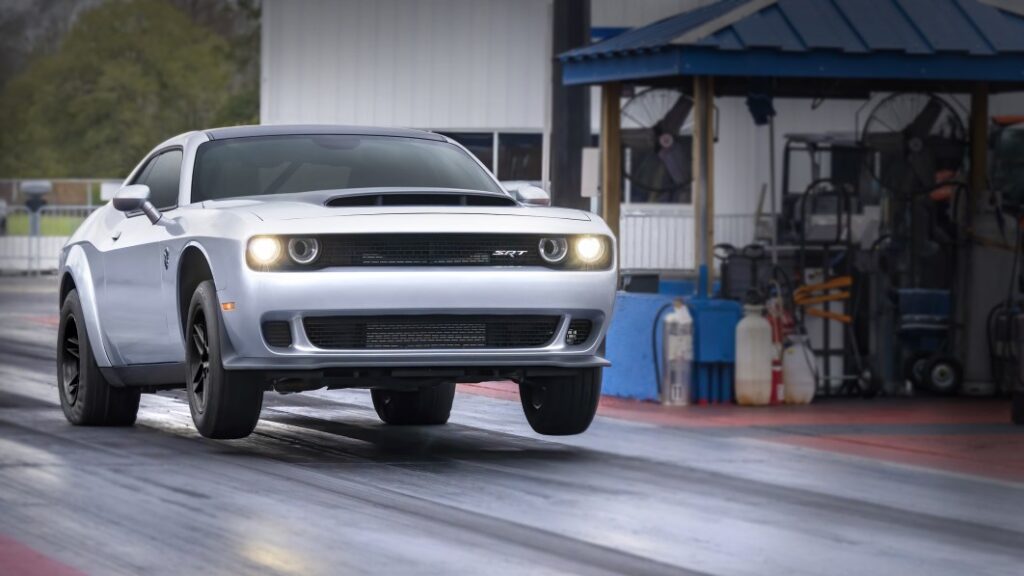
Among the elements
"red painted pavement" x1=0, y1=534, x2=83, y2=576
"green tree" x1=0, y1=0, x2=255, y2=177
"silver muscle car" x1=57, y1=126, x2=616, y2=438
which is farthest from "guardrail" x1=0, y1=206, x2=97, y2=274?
"green tree" x1=0, y1=0, x2=255, y2=177

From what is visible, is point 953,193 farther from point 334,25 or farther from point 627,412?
point 334,25

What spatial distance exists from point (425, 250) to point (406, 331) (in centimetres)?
40

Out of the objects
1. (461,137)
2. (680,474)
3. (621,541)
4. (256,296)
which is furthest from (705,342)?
(461,137)

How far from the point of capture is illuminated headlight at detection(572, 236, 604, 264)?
10664mm

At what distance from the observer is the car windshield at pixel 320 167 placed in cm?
1155

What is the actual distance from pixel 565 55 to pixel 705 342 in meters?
2.86

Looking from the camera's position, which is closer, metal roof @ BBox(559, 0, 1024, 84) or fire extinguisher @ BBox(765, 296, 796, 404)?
metal roof @ BBox(559, 0, 1024, 84)

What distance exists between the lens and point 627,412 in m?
14.4

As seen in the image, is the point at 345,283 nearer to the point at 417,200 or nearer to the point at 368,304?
the point at 368,304

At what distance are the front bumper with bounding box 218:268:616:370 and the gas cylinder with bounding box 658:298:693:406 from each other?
455 centimetres

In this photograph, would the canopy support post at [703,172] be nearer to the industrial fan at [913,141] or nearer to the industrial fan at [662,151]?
the industrial fan at [662,151]

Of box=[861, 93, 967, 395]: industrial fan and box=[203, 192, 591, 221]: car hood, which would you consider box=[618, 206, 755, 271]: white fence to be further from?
box=[203, 192, 591, 221]: car hood

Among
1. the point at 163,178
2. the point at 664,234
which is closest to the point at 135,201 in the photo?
the point at 163,178

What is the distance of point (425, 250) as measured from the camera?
10.3 m
